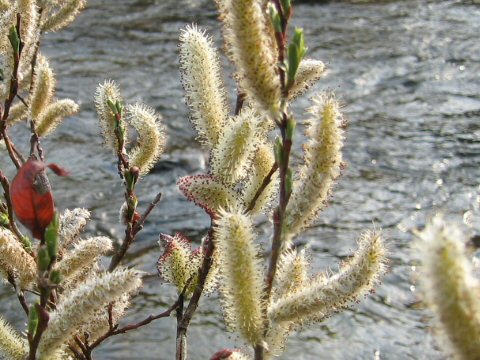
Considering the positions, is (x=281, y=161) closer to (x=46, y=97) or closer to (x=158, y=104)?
(x=46, y=97)

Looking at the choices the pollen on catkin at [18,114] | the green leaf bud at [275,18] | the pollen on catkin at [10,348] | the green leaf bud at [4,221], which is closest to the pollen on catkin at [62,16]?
the pollen on catkin at [18,114]

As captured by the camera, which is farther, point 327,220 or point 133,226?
point 327,220

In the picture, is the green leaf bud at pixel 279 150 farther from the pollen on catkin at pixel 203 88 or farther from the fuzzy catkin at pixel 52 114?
the fuzzy catkin at pixel 52 114

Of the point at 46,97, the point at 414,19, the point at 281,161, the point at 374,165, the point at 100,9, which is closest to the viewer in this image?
the point at 281,161

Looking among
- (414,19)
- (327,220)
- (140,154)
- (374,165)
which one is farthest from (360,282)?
(414,19)

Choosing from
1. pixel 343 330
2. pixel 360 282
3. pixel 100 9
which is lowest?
pixel 343 330

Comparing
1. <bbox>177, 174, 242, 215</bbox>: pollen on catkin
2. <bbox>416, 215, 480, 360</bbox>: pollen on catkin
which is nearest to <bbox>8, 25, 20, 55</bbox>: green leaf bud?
<bbox>177, 174, 242, 215</bbox>: pollen on catkin
